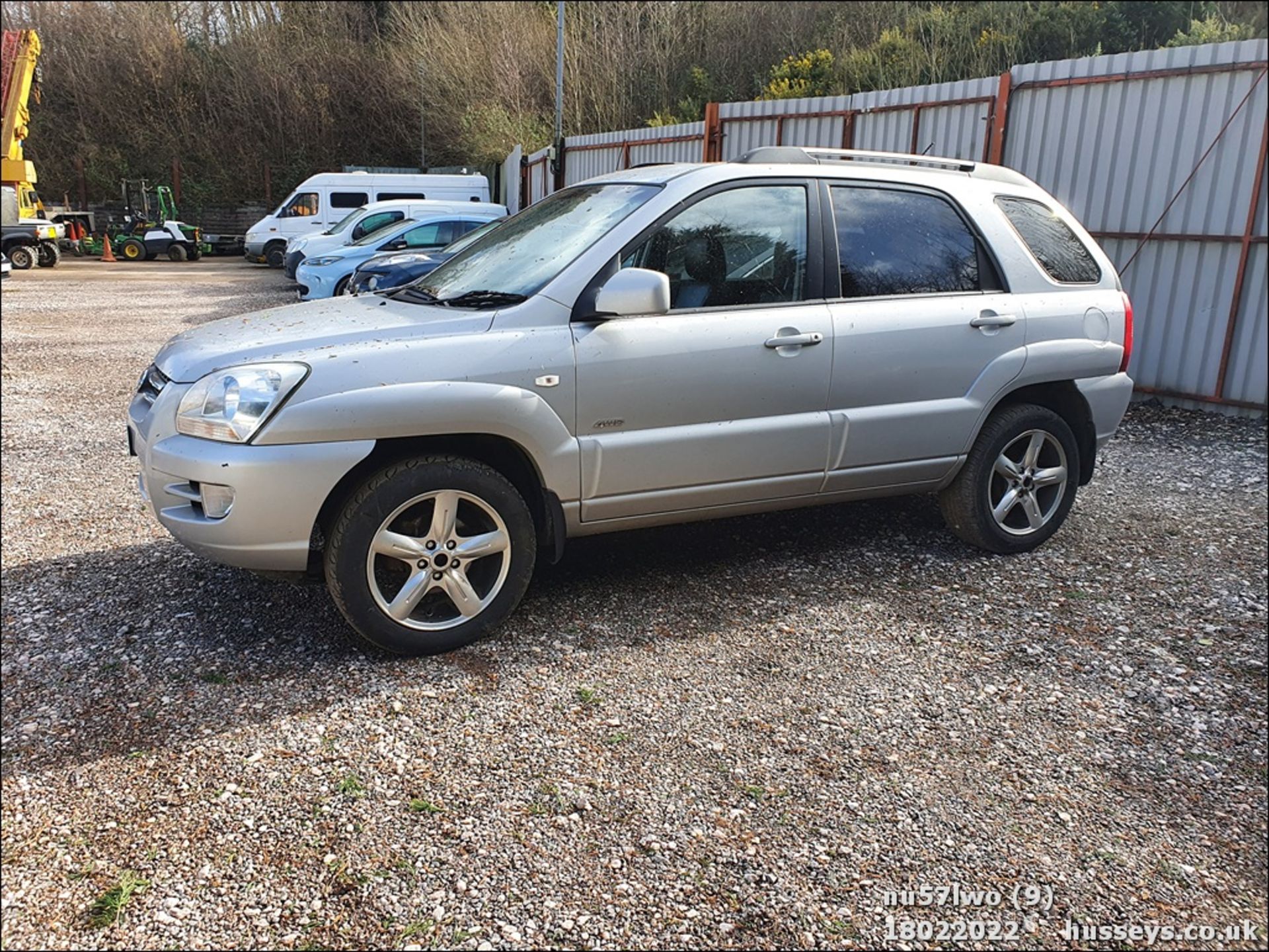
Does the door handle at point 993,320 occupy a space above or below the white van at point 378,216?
above

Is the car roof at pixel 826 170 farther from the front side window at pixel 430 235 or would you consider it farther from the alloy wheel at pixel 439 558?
the front side window at pixel 430 235

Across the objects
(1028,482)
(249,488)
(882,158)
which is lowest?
(1028,482)

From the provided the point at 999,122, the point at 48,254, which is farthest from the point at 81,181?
the point at 999,122

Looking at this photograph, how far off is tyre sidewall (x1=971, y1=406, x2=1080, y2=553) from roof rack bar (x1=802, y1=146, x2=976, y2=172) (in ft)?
4.20

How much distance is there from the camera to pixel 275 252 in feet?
85.3

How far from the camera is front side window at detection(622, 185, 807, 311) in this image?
418cm

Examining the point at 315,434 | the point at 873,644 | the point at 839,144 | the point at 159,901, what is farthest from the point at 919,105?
the point at 159,901

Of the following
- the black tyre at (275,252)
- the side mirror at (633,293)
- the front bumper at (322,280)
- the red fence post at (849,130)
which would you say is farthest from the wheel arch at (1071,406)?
the black tyre at (275,252)

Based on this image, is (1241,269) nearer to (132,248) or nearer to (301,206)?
(301,206)

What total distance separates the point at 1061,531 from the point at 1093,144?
5.09m

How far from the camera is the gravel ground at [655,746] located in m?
2.59

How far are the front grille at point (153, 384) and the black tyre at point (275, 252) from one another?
23.3 meters

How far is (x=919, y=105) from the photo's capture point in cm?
1026

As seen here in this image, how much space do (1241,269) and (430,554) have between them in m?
7.34
